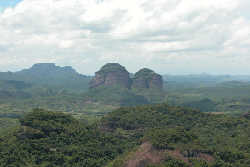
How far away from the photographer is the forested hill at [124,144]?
5044 centimetres

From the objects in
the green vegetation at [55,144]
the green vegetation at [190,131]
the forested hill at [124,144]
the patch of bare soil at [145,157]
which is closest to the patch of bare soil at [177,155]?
the forested hill at [124,144]

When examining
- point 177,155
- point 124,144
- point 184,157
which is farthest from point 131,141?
point 184,157

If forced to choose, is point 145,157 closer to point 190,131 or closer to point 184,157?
point 184,157

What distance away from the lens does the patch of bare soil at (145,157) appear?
160 ft

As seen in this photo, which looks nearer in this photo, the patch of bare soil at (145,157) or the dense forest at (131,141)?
the patch of bare soil at (145,157)

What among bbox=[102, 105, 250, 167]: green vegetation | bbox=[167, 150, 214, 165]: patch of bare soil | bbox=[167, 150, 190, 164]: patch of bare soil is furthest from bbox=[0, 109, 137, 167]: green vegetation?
bbox=[167, 150, 214, 165]: patch of bare soil

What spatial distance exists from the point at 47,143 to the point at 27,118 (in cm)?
940

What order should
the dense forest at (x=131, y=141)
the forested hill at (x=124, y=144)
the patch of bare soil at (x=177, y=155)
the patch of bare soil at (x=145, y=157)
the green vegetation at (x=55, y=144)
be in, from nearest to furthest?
the patch of bare soil at (x=145, y=157) → the patch of bare soil at (x=177, y=155) → the forested hill at (x=124, y=144) → the dense forest at (x=131, y=141) → the green vegetation at (x=55, y=144)

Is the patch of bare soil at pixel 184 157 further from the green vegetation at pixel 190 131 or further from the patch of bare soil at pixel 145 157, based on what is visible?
the patch of bare soil at pixel 145 157

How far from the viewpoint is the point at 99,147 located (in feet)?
200

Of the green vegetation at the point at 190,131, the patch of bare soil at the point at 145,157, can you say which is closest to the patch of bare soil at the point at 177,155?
the green vegetation at the point at 190,131

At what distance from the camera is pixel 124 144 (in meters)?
65.4

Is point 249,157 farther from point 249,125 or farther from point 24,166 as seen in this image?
point 24,166

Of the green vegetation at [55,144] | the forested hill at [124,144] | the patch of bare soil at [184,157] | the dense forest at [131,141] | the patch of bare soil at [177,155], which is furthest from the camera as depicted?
the green vegetation at [55,144]
